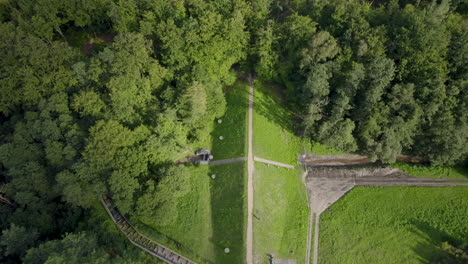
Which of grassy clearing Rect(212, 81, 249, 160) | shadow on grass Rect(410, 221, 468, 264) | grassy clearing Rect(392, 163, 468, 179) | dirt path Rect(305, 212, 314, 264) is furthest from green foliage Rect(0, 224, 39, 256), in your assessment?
grassy clearing Rect(392, 163, 468, 179)

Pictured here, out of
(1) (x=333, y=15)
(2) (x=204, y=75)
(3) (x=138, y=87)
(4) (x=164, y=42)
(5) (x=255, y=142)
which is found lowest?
(5) (x=255, y=142)

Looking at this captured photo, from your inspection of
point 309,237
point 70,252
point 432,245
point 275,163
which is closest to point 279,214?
point 309,237

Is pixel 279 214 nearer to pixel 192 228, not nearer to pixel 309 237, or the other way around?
pixel 309 237

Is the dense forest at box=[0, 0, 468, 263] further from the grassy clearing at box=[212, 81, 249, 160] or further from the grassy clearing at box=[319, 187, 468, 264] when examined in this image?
the grassy clearing at box=[319, 187, 468, 264]

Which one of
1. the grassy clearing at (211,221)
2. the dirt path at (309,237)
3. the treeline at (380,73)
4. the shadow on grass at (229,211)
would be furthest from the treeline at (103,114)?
the dirt path at (309,237)

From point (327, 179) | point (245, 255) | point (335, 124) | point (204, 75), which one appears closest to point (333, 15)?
point (335, 124)

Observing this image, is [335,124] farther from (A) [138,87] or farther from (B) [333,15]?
(A) [138,87]
